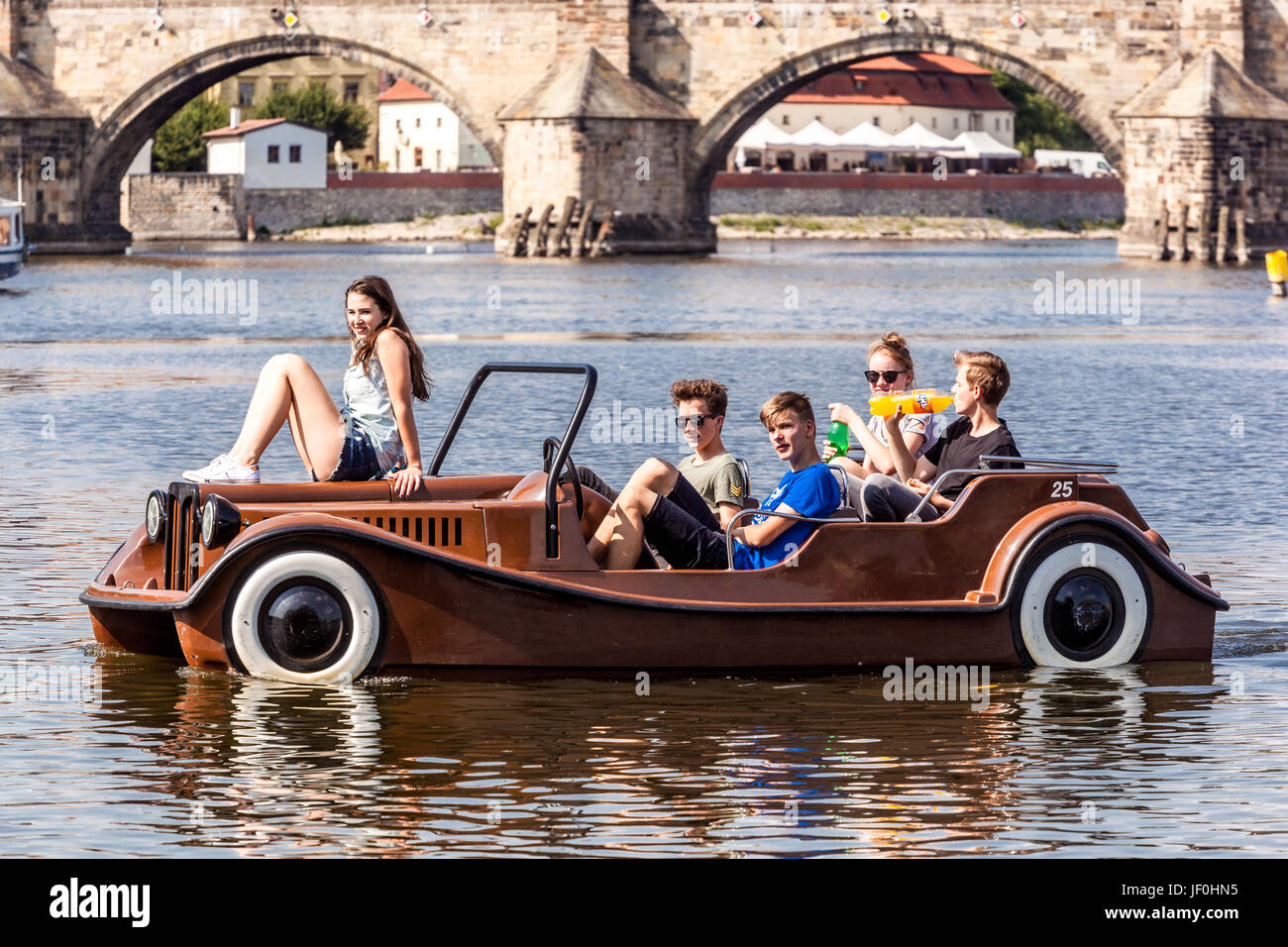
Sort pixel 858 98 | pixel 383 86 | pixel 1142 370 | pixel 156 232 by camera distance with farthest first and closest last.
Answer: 1. pixel 383 86
2. pixel 858 98
3. pixel 156 232
4. pixel 1142 370

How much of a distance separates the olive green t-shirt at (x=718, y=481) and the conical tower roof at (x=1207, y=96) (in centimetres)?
4013

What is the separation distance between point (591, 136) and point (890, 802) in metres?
43.5

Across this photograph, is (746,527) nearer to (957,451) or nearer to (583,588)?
(583,588)

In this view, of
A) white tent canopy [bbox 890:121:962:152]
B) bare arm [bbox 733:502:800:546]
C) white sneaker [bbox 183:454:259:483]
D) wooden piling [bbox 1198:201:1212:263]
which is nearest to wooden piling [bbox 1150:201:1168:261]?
wooden piling [bbox 1198:201:1212:263]

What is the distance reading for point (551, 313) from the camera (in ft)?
103

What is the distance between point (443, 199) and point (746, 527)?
6307 centimetres

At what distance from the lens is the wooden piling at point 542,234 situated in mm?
49750

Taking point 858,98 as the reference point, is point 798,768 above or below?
below

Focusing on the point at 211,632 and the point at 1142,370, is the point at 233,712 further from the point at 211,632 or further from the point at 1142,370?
the point at 1142,370

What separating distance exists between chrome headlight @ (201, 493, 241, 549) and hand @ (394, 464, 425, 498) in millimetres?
563

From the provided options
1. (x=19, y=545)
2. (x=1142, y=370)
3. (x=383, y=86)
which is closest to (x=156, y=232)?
(x=383, y=86)

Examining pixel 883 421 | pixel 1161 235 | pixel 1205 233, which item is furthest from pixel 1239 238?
pixel 883 421

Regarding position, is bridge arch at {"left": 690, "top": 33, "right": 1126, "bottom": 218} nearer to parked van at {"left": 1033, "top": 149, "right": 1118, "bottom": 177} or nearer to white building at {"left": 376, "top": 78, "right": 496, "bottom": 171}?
white building at {"left": 376, "top": 78, "right": 496, "bottom": 171}

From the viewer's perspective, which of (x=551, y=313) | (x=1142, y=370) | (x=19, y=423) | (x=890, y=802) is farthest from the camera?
(x=551, y=313)
